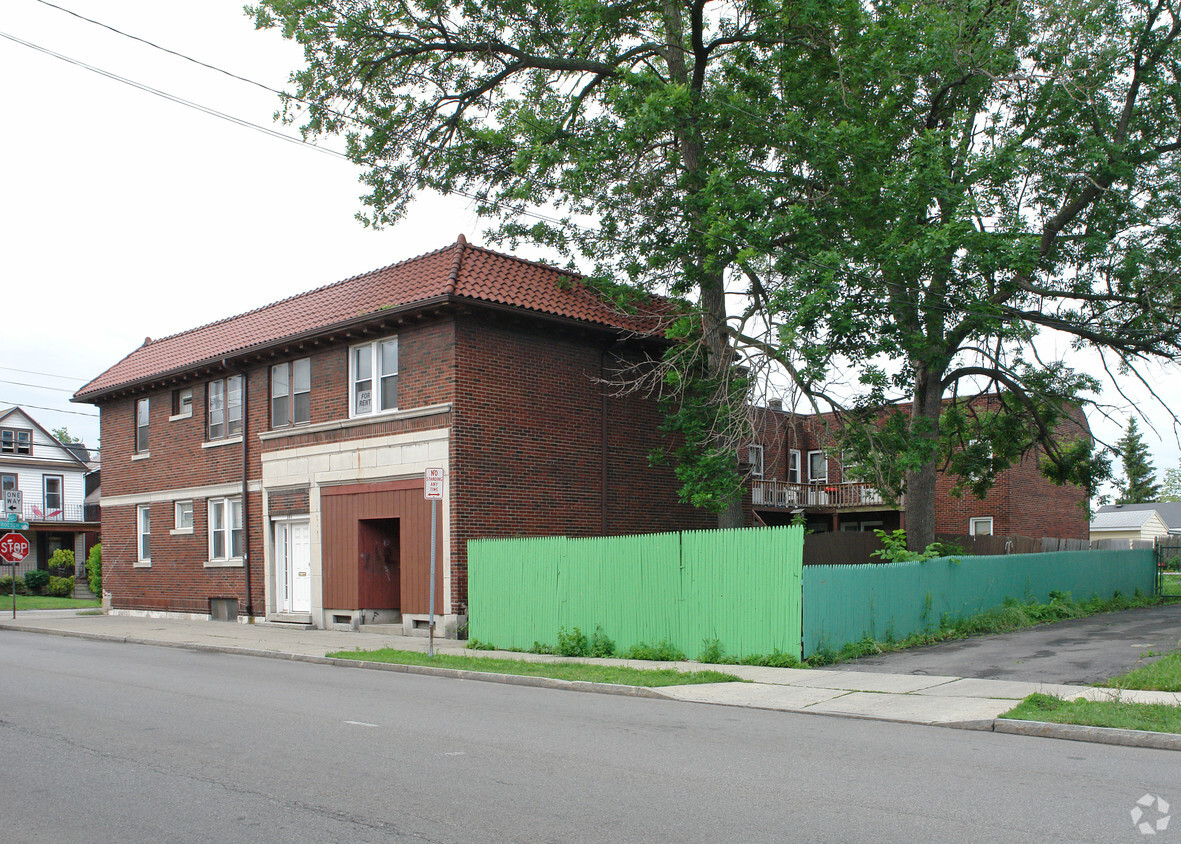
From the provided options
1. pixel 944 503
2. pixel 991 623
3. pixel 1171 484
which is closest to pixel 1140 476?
pixel 1171 484

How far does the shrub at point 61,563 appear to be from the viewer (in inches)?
2010

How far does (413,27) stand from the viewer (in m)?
21.2

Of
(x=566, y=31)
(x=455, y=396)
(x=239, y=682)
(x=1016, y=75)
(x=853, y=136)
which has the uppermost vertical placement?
(x=566, y=31)

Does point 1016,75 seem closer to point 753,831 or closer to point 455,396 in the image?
point 455,396

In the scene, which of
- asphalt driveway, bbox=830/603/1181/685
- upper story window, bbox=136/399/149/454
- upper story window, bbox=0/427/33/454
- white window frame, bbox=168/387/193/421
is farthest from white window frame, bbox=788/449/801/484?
upper story window, bbox=0/427/33/454

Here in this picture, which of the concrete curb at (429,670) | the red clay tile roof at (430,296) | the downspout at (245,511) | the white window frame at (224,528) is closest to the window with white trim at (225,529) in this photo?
the white window frame at (224,528)

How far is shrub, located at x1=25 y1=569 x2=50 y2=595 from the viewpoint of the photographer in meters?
47.7

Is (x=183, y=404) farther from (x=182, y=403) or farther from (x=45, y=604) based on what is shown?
(x=45, y=604)

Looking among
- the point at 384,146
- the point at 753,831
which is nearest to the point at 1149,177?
the point at 384,146

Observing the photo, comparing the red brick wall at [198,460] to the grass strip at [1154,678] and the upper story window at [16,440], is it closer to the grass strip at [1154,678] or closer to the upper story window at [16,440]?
the grass strip at [1154,678]

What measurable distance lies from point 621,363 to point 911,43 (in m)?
8.86

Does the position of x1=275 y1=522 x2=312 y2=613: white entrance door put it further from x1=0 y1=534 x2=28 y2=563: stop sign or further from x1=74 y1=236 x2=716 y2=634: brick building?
x1=0 y1=534 x2=28 y2=563: stop sign

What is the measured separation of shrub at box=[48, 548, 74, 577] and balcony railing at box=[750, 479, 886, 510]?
3704cm

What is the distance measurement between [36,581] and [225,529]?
2828 cm
